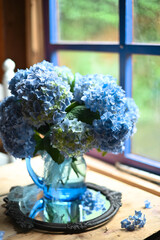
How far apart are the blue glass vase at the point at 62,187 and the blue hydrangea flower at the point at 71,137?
0.16 meters

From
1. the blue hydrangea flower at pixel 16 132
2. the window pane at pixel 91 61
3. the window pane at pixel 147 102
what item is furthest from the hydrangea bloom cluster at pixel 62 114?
the window pane at pixel 91 61

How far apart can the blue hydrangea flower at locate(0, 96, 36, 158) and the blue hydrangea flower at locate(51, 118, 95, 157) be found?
12 centimetres

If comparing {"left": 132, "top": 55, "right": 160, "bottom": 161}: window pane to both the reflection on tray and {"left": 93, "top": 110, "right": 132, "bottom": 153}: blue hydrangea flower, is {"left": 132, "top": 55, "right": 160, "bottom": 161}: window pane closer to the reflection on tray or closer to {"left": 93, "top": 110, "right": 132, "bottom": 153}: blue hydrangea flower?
the reflection on tray

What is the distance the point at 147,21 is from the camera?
1831mm

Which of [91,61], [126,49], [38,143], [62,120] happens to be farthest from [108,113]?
[91,61]

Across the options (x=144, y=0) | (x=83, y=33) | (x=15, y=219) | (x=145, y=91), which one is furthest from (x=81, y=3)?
(x=15, y=219)

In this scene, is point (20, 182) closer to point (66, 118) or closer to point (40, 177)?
point (40, 177)

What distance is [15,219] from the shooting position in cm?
125

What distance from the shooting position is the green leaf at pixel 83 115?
Result: 1.21 metres

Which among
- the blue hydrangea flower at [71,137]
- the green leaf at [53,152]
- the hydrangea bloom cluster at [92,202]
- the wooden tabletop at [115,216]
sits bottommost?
the wooden tabletop at [115,216]

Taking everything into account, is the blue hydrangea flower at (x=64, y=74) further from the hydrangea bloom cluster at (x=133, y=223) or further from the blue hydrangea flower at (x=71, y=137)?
the hydrangea bloom cluster at (x=133, y=223)

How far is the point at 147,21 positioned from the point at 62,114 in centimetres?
93

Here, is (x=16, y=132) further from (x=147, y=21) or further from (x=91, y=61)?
(x=91, y=61)

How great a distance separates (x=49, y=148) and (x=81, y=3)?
1.31m
